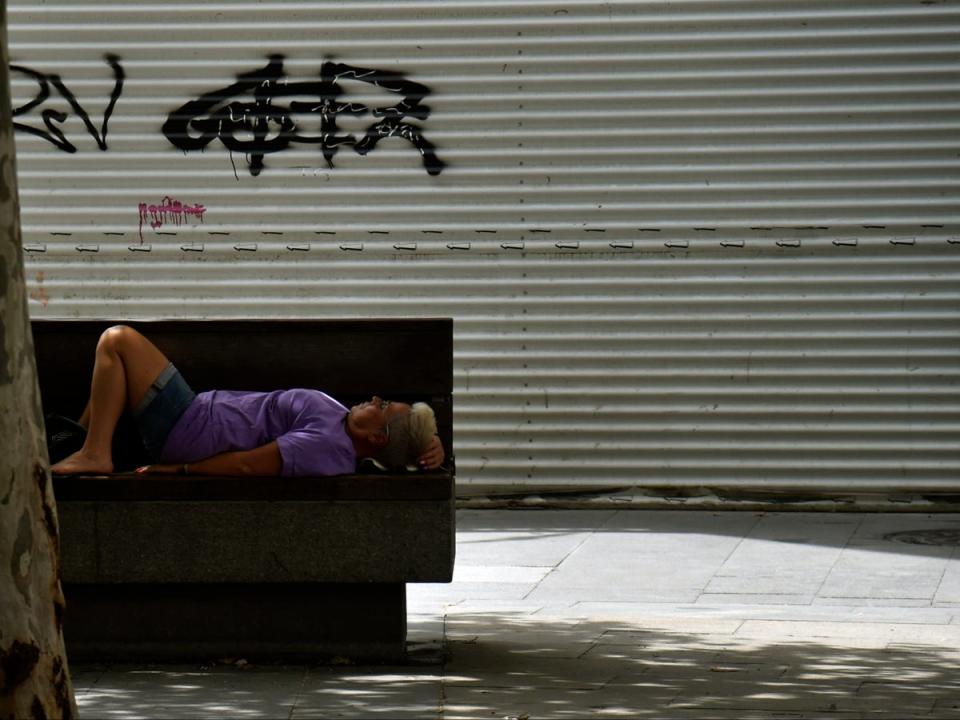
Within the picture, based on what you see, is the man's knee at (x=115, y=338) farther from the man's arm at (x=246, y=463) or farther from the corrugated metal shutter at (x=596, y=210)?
the corrugated metal shutter at (x=596, y=210)

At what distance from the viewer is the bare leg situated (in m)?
6.64

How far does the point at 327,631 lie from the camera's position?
6555mm

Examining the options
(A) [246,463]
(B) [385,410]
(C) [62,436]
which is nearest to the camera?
(A) [246,463]

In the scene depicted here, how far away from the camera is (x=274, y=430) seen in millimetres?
6742

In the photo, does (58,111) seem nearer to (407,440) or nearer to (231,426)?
(231,426)

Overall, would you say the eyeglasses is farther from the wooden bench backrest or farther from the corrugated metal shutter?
the corrugated metal shutter

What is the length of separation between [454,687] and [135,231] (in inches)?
242

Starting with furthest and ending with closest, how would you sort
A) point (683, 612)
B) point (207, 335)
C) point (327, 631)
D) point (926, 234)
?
point (926, 234) → point (683, 612) → point (207, 335) → point (327, 631)

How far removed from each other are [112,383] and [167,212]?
486cm

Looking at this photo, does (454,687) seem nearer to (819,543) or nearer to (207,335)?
(207,335)

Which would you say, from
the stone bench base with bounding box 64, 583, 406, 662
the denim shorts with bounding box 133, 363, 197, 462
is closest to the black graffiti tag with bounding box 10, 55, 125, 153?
the denim shorts with bounding box 133, 363, 197, 462

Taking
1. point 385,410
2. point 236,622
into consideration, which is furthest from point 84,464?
point 385,410

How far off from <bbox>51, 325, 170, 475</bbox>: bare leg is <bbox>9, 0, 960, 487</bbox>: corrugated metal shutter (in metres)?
4.55

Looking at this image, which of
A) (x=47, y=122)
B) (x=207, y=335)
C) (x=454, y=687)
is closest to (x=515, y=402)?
(x=47, y=122)
